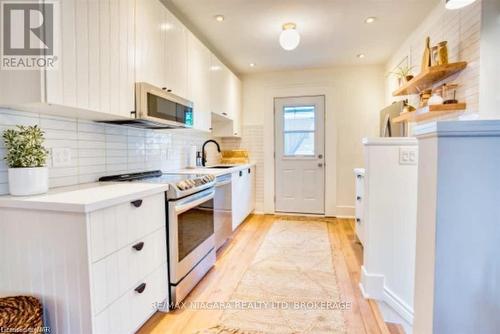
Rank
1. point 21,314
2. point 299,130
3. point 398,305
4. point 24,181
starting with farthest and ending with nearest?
point 299,130, point 398,305, point 24,181, point 21,314

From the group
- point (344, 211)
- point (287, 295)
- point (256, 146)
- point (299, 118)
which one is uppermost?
point (299, 118)

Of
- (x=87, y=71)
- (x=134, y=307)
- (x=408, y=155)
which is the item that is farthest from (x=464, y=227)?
(x=87, y=71)

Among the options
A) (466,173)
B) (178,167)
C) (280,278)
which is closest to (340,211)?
(280,278)

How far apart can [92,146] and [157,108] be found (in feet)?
1.77

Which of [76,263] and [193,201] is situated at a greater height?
[193,201]

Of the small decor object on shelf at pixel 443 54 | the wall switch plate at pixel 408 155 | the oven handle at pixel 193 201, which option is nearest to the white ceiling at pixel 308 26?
the small decor object on shelf at pixel 443 54

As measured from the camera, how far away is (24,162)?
1372mm

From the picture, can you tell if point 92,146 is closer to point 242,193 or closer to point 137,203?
point 137,203

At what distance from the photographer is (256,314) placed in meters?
1.84

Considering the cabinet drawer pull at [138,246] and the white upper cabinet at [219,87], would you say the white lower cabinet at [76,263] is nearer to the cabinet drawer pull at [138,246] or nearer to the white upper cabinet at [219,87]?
the cabinet drawer pull at [138,246]

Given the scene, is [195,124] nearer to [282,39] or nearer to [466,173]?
[282,39]

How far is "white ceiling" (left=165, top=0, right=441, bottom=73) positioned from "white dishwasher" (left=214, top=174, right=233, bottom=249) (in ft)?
5.46

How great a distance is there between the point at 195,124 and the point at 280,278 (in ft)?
5.68

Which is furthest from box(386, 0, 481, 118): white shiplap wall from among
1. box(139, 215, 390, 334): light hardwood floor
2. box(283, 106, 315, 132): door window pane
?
box(283, 106, 315, 132): door window pane
